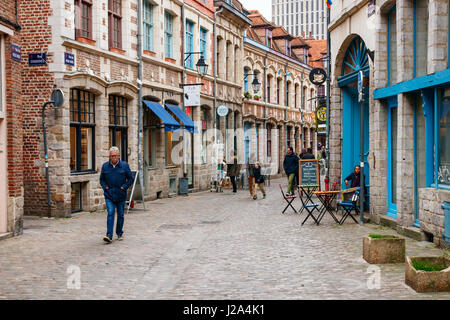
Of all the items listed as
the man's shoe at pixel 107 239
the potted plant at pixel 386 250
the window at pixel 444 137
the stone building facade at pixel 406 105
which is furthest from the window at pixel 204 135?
the potted plant at pixel 386 250

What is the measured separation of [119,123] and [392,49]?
942 cm

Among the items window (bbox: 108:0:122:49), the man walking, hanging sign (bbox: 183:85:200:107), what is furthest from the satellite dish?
hanging sign (bbox: 183:85:200:107)

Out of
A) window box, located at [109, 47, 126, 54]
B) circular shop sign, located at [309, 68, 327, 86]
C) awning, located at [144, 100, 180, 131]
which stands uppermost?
window box, located at [109, 47, 126, 54]

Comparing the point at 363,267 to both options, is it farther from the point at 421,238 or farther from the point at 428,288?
the point at 421,238

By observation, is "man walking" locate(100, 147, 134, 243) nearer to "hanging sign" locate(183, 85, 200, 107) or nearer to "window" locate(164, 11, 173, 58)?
"window" locate(164, 11, 173, 58)

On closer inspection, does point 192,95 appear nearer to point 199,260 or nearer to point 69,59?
point 69,59

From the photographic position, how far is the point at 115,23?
63.9 ft

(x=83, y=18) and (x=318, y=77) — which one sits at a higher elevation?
(x=83, y=18)

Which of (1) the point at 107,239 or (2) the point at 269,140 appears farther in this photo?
(2) the point at 269,140

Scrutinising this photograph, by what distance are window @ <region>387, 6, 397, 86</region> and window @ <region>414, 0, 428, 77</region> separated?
4.54ft

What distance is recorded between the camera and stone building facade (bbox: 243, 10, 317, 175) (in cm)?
3603

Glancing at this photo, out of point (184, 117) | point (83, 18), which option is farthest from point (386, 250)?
point (184, 117)
